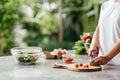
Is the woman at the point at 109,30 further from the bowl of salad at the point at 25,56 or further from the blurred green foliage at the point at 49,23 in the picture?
the blurred green foliage at the point at 49,23

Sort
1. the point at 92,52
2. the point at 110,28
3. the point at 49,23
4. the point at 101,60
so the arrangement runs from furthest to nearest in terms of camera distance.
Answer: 1. the point at 49,23
2. the point at 92,52
3. the point at 110,28
4. the point at 101,60

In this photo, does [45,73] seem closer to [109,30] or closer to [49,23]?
[109,30]

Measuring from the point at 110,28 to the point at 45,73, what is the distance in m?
0.62

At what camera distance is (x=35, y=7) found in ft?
22.8

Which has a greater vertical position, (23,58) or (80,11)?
(80,11)

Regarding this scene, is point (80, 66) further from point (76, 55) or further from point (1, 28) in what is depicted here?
point (1, 28)

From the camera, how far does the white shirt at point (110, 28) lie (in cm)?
277

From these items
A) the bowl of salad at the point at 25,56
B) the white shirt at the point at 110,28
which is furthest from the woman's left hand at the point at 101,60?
the bowl of salad at the point at 25,56

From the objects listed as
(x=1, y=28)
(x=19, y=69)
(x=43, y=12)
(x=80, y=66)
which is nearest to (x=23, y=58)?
(x=19, y=69)

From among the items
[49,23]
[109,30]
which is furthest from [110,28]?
[49,23]

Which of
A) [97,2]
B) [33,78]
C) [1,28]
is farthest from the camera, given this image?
[97,2]

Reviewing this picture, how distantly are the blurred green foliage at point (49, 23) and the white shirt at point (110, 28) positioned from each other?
3.67m

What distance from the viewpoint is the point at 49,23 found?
6.86 m

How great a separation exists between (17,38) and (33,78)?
4470 millimetres
